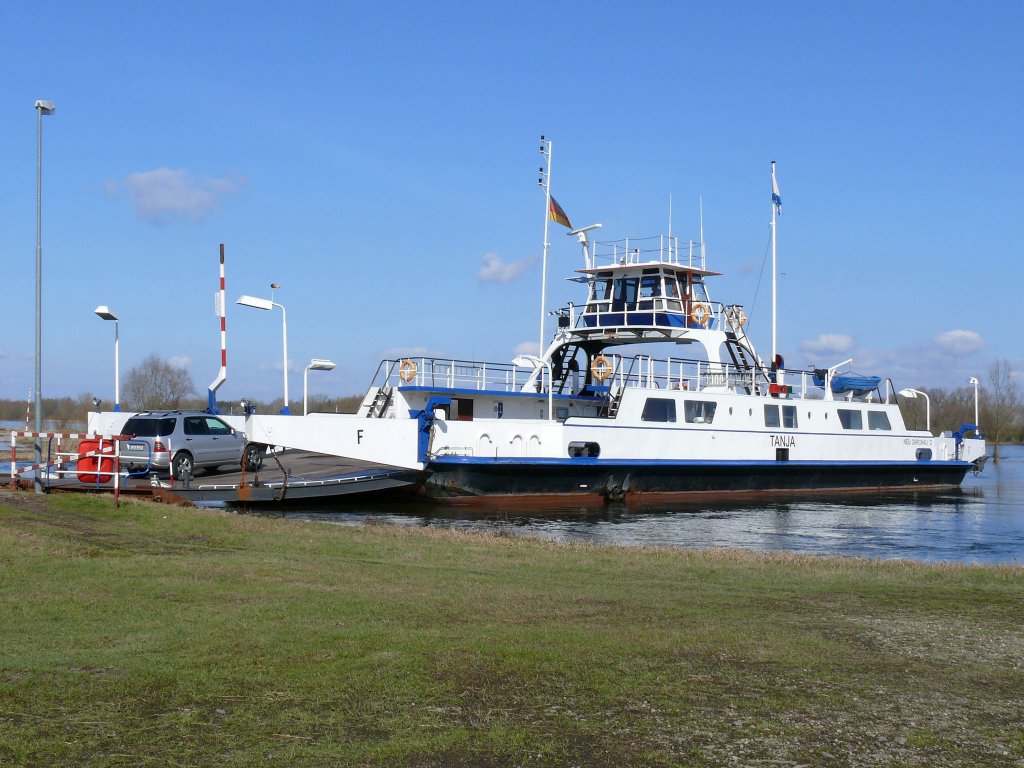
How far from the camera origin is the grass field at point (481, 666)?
493cm

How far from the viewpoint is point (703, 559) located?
13.9m

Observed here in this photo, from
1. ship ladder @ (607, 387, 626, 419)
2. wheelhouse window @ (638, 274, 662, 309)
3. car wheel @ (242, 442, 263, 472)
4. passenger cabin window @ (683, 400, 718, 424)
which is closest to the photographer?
car wheel @ (242, 442, 263, 472)

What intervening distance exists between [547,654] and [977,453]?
35447 mm

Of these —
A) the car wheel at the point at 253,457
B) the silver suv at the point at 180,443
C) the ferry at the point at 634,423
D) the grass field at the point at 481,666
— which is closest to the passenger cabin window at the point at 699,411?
the ferry at the point at 634,423

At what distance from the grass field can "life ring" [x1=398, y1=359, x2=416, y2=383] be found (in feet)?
54.7

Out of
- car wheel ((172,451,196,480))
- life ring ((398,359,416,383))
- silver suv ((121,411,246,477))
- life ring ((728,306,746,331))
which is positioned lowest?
car wheel ((172,451,196,480))

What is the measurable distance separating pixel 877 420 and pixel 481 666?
101ft

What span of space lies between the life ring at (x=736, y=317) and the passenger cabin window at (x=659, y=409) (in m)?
4.43

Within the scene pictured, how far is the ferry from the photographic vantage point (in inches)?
1005

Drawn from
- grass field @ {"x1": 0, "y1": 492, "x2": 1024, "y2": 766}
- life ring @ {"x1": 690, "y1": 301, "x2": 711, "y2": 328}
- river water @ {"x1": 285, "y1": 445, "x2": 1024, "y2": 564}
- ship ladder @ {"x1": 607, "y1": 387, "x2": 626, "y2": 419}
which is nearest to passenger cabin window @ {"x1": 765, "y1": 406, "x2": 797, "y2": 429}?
river water @ {"x1": 285, "y1": 445, "x2": 1024, "y2": 564}

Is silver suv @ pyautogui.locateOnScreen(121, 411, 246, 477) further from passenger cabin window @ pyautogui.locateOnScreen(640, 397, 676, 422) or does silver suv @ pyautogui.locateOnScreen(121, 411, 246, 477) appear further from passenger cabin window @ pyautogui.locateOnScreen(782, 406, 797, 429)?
passenger cabin window @ pyautogui.locateOnScreen(782, 406, 797, 429)

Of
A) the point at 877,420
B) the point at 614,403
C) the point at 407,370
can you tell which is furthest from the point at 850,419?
the point at 407,370

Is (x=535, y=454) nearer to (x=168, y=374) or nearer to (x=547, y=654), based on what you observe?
(x=547, y=654)

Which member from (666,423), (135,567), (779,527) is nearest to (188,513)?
(135,567)
